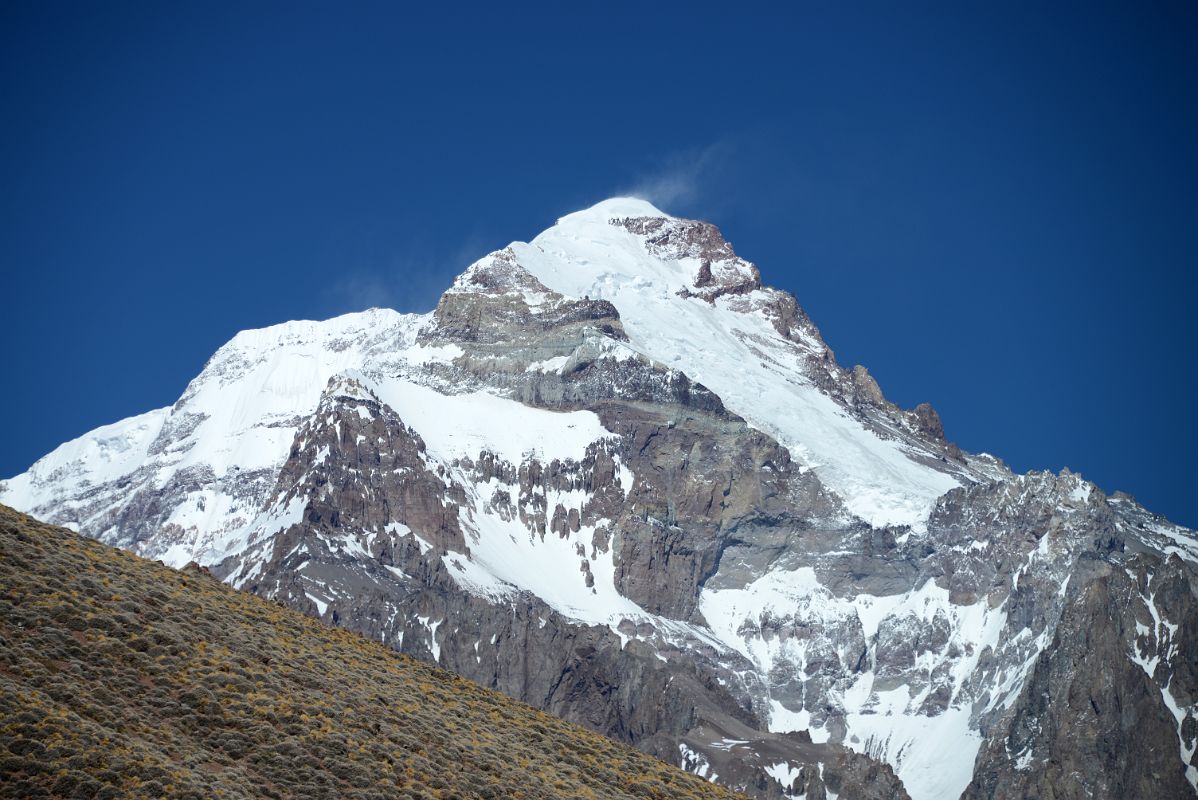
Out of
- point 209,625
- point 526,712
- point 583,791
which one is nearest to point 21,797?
point 209,625

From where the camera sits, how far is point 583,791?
64062 mm

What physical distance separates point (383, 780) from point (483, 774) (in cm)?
514

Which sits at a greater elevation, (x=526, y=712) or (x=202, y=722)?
(x=526, y=712)

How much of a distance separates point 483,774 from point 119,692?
1297 cm

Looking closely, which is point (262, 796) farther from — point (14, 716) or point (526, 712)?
point (526, 712)

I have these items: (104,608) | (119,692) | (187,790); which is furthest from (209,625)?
(187,790)

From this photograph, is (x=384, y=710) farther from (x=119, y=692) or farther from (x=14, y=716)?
(x=14, y=716)

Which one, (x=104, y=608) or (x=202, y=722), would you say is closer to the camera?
(x=202, y=722)

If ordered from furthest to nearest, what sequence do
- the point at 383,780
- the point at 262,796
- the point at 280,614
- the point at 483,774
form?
1. the point at 280,614
2. the point at 483,774
3. the point at 383,780
4. the point at 262,796

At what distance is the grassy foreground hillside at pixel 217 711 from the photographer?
51531 millimetres

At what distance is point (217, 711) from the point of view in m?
57.3

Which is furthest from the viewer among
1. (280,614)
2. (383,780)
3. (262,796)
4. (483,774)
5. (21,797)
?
(280,614)

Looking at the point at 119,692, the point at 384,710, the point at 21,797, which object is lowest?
the point at 21,797

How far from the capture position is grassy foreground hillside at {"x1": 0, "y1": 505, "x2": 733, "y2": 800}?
5153 centimetres
